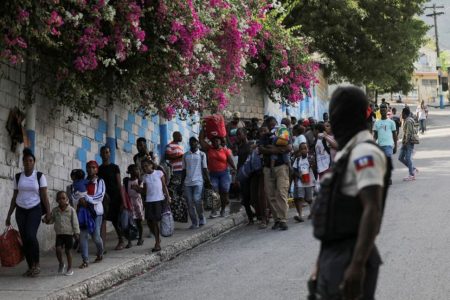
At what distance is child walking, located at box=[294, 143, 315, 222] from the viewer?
513 inches

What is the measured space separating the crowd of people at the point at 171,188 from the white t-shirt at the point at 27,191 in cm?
1

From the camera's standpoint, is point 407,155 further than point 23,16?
Yes

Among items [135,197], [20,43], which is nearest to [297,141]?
[135,197]

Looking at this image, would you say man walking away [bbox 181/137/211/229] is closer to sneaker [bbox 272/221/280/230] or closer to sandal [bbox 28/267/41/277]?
sneaker [bbox 272/221/280/230]

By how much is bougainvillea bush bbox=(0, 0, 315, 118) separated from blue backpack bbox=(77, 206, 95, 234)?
1641 millimetres

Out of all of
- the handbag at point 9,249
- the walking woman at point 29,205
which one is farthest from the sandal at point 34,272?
the handbag at point 9,249

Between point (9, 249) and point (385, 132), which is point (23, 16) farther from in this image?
point (385, 132)

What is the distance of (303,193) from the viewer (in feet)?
42.9

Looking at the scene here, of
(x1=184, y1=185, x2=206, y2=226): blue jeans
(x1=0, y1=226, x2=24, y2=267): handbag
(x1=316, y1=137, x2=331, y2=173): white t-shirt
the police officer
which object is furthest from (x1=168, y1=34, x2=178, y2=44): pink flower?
the police officer

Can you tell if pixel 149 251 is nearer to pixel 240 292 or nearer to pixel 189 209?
pixel 189 209

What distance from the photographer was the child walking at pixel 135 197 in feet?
37.1

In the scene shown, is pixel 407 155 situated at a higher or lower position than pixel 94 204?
higher

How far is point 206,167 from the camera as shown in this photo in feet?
42.1

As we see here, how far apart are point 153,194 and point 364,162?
23.9 feet
